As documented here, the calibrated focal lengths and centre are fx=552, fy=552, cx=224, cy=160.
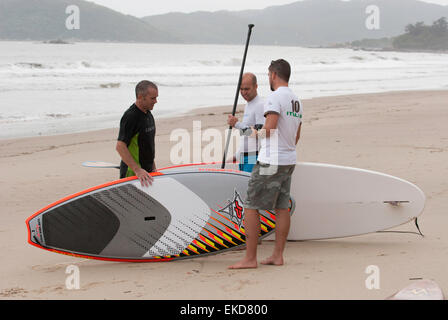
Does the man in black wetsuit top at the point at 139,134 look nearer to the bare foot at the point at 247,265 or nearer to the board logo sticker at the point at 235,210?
the board logo sticker at the point at 235,210

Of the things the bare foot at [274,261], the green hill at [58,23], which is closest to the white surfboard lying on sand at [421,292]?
the bare foot at [274,261]

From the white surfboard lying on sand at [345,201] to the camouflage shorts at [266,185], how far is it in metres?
0.92

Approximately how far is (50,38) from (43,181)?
9325cm

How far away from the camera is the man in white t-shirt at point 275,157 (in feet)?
11.4

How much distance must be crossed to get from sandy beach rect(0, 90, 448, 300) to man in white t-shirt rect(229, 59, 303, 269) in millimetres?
324

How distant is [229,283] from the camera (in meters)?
3.37

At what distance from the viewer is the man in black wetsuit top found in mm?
3898

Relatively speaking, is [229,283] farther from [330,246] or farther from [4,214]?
[4,214]

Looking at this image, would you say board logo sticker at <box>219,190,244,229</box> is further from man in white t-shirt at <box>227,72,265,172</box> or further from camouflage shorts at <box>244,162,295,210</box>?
camouflage shorts at <box>244,162,295,210</box>

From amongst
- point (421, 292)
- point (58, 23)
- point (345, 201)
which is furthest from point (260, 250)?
point (58, 23)

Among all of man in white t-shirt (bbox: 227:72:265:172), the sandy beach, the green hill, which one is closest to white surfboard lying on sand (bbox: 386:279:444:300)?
the sandy beach

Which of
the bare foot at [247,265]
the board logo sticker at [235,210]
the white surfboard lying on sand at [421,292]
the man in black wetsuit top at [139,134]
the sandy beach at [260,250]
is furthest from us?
the board logo sticker at [235,210]

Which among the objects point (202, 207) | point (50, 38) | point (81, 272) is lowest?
point (81, 272)
